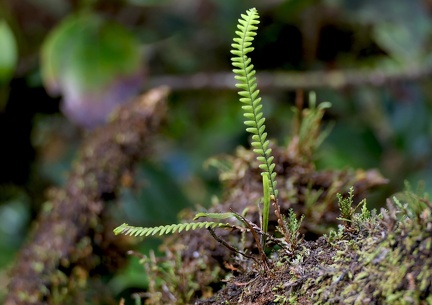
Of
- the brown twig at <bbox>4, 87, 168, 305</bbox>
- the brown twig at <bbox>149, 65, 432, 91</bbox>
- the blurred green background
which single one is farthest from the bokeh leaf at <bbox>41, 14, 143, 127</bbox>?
the brown twig at <bbox>149, 65, 432, 91</bbox>

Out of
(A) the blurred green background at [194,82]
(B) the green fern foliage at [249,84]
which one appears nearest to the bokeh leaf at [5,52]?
(A) the blurred green background at [194,82]

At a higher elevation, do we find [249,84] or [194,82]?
[249,84]

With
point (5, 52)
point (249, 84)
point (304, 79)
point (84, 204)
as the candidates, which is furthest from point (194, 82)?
point (249, 84)

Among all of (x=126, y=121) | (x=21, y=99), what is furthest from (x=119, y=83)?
(x=21, y=99)

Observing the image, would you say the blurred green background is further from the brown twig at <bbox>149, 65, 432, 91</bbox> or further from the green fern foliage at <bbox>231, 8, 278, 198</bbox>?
the green fern foliage at <bbox>231, 8, 278, 198</bbox>

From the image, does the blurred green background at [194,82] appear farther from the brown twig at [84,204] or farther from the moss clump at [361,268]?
the moss clump at [361,268]

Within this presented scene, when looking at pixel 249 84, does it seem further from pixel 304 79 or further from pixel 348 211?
pixel 304 79
